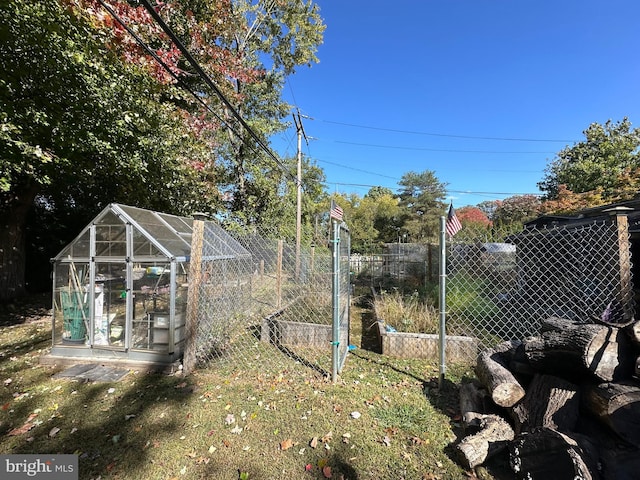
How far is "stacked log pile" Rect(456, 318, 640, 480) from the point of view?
6.13ft

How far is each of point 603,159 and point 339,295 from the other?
2504 centimetres

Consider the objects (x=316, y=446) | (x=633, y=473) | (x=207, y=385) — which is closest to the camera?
(x=633, y=473)

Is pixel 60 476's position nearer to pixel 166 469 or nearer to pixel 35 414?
pixel 166 469

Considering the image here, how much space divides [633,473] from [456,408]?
4.62ft

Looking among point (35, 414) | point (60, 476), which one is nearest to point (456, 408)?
point (60, 476)

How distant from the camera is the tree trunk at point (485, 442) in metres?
2.23

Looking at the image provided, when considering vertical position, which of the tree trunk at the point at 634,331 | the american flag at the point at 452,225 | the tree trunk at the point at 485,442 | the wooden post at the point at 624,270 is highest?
the american flag at the point at 452,225

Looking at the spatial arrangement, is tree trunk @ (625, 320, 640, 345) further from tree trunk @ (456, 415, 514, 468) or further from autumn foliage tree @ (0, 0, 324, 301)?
autumn foliage tree @ (0, 0, 324, 301)

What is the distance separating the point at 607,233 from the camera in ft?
10.8

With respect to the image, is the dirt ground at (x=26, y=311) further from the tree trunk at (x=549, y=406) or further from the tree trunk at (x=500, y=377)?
the tree trunk at (x=549, y=406)

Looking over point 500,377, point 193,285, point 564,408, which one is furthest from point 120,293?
point 564,408

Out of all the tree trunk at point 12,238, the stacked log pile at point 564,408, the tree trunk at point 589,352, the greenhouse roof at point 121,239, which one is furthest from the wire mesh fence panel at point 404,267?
the tree trunk at point 12,238

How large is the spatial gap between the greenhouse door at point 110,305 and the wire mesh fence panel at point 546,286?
4.87m

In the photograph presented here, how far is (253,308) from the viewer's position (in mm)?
7156
